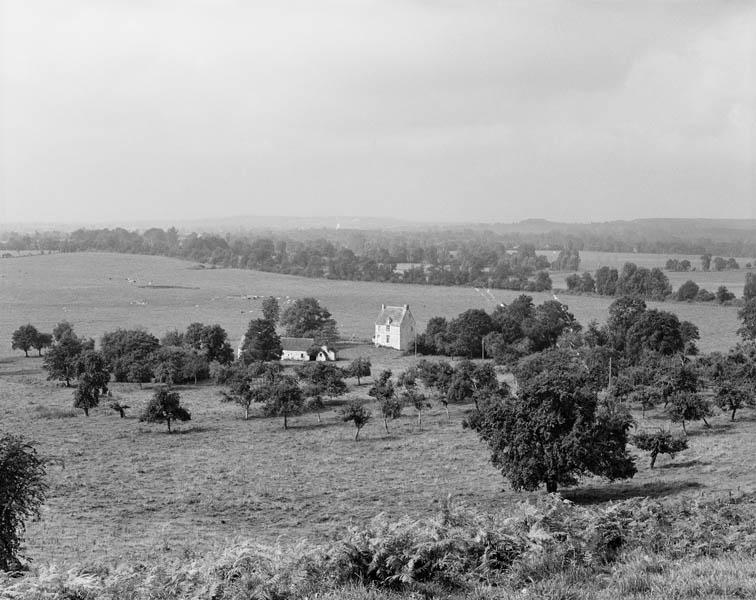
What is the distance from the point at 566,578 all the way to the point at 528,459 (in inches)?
478

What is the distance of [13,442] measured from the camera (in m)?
14.4

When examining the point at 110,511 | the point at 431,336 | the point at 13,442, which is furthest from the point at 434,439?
the point at 431,336

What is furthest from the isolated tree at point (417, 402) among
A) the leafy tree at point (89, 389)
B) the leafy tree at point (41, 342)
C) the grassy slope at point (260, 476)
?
the leafy tree at point (41, 342)

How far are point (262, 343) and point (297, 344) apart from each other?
13.8ft

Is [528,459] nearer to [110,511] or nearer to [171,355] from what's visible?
[110,511]

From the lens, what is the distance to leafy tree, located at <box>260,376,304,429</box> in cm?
3322

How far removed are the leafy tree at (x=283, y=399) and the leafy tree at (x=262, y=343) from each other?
15543 mm

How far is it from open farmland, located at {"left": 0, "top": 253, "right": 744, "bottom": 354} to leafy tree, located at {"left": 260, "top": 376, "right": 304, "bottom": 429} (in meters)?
27.2

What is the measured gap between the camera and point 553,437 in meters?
20.6

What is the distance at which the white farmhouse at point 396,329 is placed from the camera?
189 ft

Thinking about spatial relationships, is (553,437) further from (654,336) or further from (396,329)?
(396,329)

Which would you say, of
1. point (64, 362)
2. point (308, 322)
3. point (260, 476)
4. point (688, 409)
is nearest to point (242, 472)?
point (260, 476)

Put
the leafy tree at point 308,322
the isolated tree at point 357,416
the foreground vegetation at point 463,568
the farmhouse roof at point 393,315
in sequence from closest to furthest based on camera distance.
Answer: the foreground vegetation at point 463,568, the isolated tree at point 357,416, the farmhouse roof at point 393,315, the leafy tree at point 308,322

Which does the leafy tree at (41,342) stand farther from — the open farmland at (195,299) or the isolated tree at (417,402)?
the isolated tree at (417,402)
